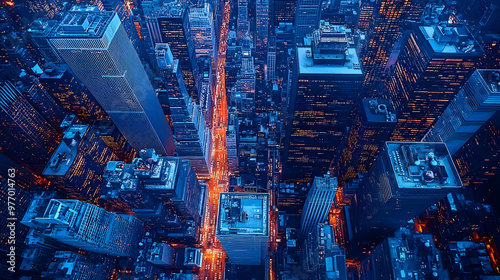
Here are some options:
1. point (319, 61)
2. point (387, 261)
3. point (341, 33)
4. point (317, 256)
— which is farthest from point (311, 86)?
point (387, 261)

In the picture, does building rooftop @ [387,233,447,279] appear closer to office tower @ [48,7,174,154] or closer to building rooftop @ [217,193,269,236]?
building rooftop @ [217,193,269,236]

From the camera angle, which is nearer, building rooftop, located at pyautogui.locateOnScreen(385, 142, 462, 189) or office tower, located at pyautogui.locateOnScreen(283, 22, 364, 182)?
office tower, located at pyautogui.locateOnScreen(283, 22, 364, 182)

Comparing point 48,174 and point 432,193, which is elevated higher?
point 48,174

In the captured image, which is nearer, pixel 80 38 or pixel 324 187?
pixel 80 38

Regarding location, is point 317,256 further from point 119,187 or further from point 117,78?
point 117,78

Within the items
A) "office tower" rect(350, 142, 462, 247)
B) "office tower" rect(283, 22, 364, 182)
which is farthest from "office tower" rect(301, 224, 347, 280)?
"office tower" rect(283, 22, 364, 182)

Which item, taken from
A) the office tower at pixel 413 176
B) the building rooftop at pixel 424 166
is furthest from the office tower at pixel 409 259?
the building rooftop at pixel 424 166

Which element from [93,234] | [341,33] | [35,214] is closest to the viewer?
[341,33]

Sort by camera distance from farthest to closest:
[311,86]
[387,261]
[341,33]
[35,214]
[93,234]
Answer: [93,234], [387,261], [35,214], [311,86], [341,33]
